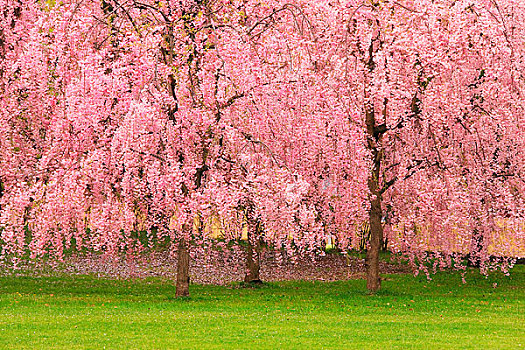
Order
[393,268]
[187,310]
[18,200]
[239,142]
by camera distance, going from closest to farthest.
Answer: [18,200]
[187,310]
[239,142]
[393,268]

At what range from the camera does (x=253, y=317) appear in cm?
1477

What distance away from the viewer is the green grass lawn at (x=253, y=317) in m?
11.8

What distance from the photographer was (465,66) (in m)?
19.9

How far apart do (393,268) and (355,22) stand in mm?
14568

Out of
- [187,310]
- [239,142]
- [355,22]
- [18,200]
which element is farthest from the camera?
[355,22]

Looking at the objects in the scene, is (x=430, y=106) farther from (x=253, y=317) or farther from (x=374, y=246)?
(x=253, y=317)

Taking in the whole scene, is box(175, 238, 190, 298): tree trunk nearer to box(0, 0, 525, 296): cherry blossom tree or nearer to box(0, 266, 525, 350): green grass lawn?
box(0, 0, 525, 296): cherry blossom tree

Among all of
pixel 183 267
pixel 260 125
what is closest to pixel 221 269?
pixel 183 267

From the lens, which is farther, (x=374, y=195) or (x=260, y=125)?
(x=374, y=195)

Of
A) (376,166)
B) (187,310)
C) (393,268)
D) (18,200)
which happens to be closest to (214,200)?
(187,310)

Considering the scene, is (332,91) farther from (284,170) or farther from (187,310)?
(187,310)

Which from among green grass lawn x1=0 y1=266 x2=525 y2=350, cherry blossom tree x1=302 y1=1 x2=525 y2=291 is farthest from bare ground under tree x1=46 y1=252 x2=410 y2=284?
cherry blossom tree x1=302 y1=1 x2=525 y2=291

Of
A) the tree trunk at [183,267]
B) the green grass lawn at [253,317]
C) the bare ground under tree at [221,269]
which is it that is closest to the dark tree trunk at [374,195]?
the green grass lawn at [253,317]

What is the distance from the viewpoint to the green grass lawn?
11836mm
